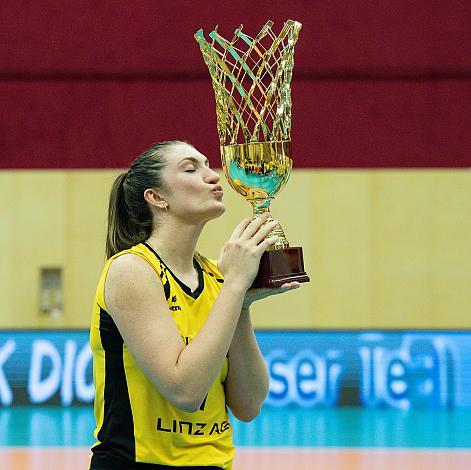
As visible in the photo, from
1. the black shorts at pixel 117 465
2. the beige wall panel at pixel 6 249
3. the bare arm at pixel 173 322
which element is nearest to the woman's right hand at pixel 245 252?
the bare arm at pixel 173 322

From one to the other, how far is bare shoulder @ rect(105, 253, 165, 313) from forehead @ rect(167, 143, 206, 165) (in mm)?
229

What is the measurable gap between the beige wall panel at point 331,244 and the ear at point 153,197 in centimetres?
675

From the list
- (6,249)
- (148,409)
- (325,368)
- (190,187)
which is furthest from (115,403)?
(6,249)

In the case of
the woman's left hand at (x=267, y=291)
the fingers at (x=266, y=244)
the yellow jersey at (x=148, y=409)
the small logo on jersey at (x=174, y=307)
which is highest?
the fingers at (x=266, y=244)

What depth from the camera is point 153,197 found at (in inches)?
80.0

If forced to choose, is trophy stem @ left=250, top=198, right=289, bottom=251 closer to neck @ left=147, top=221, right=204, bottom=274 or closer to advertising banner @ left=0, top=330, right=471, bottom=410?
neck @ left=147, top=221, right=204, bottom=274

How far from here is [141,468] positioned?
190 cm

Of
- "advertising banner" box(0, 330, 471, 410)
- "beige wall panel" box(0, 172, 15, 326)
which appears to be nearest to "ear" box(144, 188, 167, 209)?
"advertising banner" box(0, 330, 471, 410)

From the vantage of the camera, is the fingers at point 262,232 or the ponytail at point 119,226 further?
the ponytail at point 119,226

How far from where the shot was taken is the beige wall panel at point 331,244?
8836 mm

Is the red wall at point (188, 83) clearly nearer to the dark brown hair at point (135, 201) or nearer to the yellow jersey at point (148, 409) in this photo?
the dark brown hair at point (135, 201)

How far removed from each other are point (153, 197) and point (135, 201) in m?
0.06

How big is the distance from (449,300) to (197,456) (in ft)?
23.5

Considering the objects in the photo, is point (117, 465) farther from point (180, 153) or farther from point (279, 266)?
point (180, 153)
